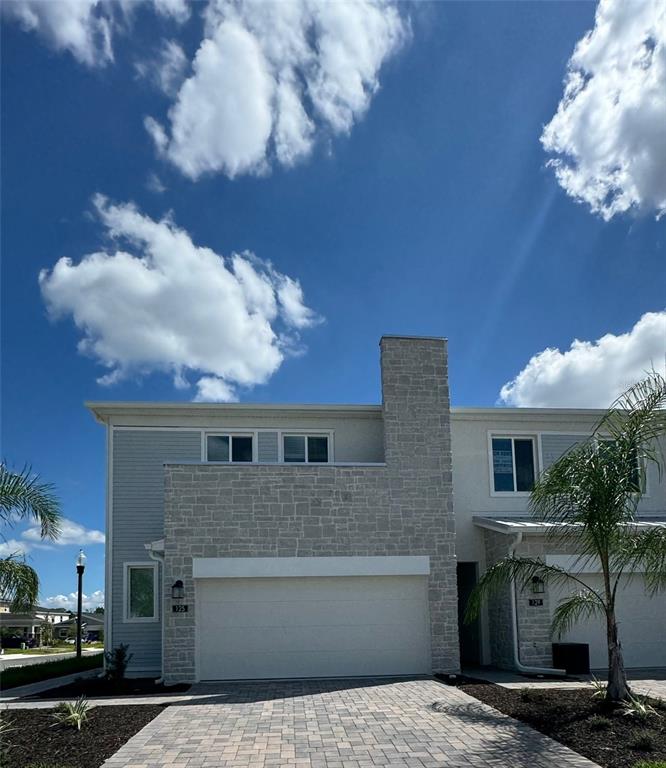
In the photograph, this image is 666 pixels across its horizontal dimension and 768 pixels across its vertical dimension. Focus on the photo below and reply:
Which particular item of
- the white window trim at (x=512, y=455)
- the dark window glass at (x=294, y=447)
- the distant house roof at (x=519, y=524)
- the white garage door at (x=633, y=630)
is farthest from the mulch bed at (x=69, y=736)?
the white window trim at (x=512, y=455)

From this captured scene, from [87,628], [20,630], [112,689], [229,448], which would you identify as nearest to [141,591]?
[112,689]

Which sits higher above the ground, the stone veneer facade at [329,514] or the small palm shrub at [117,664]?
the stone veneer facade at [329,514]

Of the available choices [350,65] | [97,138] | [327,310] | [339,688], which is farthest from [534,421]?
[97,138]

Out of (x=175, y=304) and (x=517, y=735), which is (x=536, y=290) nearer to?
(x=175, y=304)

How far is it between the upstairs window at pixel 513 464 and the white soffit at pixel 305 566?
355 centimetres

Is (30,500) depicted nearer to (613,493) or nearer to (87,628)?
(613,493)

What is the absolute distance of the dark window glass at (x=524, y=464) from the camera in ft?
54.8

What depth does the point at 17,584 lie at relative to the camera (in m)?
10.5

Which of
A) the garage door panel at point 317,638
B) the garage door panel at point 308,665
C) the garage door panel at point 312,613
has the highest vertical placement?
the garage door panel at point 312,613

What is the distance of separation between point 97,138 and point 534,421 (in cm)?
1160

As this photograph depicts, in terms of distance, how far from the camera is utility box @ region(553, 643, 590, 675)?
1359 centimetres

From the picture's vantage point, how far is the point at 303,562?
13.7 meters

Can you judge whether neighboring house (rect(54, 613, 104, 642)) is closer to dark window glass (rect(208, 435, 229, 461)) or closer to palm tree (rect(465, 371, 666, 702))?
dark window glass (rect(208, 435, 229, 461))

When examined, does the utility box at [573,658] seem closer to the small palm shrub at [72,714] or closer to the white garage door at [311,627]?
the white garage door at [311,627]
